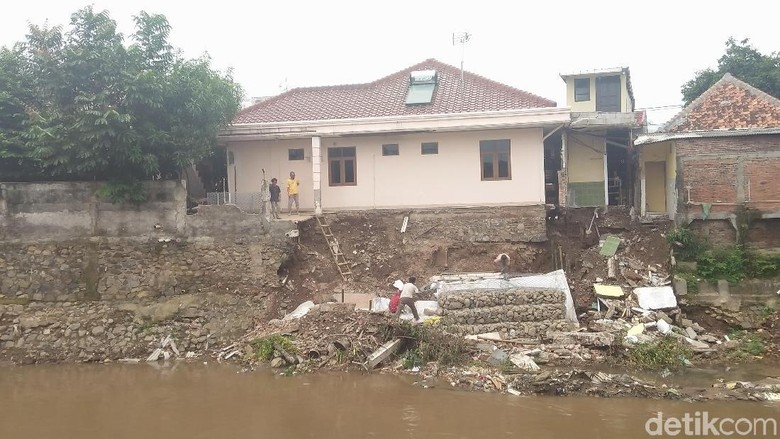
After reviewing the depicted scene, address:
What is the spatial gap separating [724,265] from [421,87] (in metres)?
11.3

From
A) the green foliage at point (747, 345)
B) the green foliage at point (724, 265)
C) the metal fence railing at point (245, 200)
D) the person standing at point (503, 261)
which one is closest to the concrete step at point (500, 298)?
the person standing at point (503, 261)

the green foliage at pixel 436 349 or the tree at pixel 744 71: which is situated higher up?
the tree at pixel 744 71

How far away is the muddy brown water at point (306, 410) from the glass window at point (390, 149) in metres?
8.60

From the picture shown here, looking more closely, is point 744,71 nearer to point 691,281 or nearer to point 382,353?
point 691,281

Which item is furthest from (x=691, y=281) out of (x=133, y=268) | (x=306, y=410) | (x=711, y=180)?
(x=133, y=268)

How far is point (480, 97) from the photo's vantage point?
64.3 ft

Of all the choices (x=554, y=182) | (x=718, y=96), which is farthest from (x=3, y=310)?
(x=718, y=96)

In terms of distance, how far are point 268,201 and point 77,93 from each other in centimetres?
583

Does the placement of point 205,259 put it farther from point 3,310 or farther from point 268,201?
point 3,310

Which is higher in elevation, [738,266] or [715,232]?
[715,232]

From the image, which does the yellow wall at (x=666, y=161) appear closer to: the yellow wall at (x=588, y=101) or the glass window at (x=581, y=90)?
the yellow wall at (x=588, y=101)

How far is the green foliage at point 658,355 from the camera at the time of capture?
12172 mm

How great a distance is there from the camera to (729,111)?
16875 millimetres

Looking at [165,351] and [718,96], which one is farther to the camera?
[718,96]
